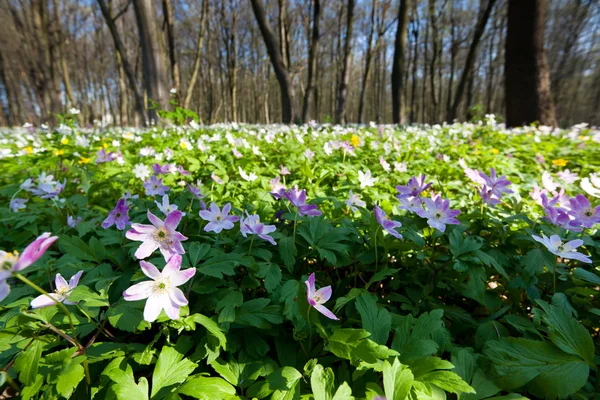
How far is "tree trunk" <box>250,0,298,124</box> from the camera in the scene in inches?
380

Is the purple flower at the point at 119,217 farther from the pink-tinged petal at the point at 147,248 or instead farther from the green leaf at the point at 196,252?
the pink-tinged petal at the point at 147,248

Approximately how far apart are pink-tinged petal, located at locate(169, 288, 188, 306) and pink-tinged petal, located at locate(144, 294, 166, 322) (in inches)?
0.6

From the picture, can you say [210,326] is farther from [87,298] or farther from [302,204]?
[302,204]

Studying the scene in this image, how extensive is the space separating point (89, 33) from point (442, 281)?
35.3m

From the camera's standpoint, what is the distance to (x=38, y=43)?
47.3 feet

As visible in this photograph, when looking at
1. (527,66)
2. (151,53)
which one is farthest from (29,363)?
(527,66)

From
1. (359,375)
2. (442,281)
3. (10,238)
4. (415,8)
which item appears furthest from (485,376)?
(415,8)

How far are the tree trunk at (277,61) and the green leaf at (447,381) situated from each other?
10302 millimetres

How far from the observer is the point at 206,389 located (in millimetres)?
891

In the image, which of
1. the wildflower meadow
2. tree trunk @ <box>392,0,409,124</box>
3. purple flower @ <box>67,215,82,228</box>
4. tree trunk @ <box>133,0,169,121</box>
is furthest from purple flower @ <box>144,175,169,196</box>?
tree trunk @ <box>392,0,409,124</box>

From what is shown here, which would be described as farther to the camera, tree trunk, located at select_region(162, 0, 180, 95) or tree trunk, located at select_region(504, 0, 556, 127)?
tree trunk, located at select_region(162, 0, 180, 95)

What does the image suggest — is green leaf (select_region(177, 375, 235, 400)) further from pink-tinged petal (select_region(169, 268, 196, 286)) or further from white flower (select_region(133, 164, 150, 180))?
white flower (select_region(133, 164, 150, 180))

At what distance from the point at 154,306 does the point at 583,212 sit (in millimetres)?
1785

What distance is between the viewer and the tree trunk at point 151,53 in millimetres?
7590
